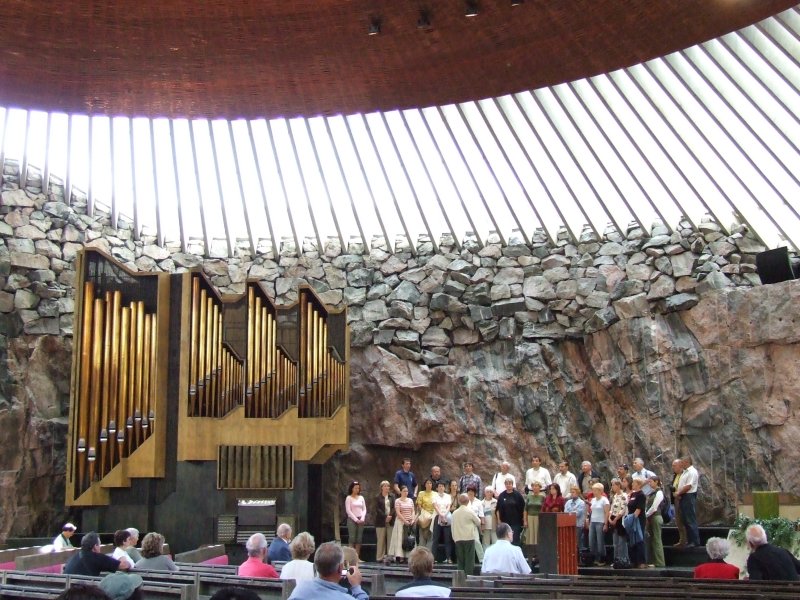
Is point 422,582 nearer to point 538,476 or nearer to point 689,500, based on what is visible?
point 689,500

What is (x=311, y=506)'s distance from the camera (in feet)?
39.9

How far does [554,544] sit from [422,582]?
4.24 meters

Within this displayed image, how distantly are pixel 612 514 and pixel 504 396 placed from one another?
3.56 metres

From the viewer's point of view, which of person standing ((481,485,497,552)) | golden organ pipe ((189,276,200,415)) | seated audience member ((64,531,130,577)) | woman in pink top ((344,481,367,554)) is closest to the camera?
seated audience member ((64,531,130,577))

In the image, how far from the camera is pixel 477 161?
12.4 m

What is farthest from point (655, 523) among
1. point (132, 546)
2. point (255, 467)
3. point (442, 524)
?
point (132, 546)

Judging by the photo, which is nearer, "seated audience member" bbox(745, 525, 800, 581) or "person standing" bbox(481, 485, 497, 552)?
"seated audience member" bbox(745, 525, 800, 581)

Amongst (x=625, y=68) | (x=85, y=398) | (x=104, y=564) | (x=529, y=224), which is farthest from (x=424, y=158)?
(x=104, y=564)

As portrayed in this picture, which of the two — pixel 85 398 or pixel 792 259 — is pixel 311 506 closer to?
pixel 85 398

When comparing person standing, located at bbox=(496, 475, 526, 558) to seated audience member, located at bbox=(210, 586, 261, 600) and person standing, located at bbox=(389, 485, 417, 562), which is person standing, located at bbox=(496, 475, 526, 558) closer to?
person standing, located at bbox=(389, 485, 417, 562)

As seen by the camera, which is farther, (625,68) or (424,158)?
(424,158)

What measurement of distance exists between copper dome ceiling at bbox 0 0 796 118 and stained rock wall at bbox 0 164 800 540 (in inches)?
118

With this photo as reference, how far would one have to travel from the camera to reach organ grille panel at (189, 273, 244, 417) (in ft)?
38.0

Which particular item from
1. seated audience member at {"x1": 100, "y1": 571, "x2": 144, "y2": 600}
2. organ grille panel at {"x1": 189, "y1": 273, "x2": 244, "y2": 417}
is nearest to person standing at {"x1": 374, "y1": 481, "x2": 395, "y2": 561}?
organ grille panel at {"x1": 189, "y1": 273, "x2": 244, "y2": 417}
